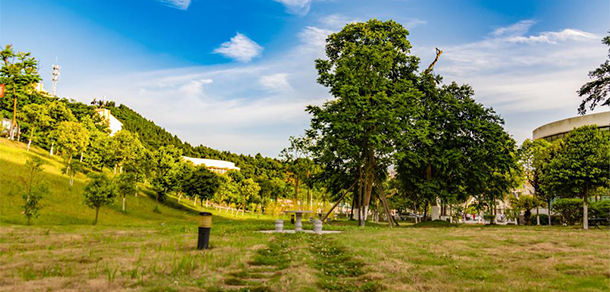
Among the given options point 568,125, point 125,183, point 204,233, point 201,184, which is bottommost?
point 204,233

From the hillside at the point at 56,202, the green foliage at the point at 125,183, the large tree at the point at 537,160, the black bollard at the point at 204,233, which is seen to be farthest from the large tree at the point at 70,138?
the large tree at the point at 537,160

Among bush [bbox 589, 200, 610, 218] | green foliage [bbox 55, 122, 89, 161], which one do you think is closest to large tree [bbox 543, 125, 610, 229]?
bush [bbox 589, 200, 610, 218]

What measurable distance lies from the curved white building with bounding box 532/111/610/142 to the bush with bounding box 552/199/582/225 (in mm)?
45107

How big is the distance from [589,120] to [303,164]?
2846 inches

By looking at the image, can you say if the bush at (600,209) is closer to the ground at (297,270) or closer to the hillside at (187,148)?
the ground at (297,270)

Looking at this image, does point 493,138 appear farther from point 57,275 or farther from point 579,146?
point 57,275

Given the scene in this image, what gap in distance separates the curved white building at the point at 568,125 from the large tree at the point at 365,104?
6631 centimetres

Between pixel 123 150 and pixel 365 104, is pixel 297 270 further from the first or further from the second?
pixel 123 150

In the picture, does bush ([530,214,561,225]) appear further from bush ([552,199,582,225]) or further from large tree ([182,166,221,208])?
large tree ([182,166,221,208])

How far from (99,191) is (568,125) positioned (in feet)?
328

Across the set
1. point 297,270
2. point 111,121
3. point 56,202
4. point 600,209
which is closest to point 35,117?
point 56,202

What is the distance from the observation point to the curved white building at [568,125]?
86312mm

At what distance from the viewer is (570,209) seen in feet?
152

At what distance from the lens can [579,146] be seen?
36.5 metres
